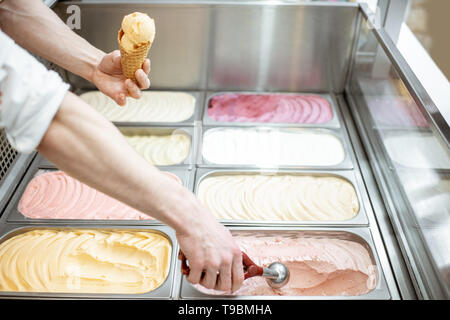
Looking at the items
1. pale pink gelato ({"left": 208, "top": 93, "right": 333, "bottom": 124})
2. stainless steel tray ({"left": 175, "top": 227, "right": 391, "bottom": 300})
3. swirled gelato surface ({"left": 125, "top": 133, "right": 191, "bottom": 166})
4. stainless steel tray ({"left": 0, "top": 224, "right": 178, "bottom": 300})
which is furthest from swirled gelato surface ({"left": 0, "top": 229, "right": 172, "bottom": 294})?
pale pink gelato ({"left": 208, "top": 93, "right": 333, "bottom": 124})

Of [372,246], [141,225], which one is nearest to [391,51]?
[372,246]

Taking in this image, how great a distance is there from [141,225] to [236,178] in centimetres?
54

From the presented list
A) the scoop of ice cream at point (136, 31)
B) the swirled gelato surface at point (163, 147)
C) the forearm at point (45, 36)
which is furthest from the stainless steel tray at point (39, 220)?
the scoop of ice cream at point (136, 31)

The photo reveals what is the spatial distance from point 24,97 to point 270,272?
970 mm

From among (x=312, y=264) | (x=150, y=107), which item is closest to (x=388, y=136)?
(x=312, y=264)

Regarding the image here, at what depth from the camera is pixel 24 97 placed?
2.43ft

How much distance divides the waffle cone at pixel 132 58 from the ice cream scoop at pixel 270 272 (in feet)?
2.78

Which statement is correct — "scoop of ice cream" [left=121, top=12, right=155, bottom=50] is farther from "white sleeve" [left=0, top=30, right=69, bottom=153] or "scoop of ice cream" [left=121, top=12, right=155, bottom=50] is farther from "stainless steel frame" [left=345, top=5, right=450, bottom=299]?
"stainless steel frame" [left=345, top=5, right=450, bottom=299]

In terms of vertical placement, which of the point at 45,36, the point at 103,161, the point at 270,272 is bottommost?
the point at 270,272

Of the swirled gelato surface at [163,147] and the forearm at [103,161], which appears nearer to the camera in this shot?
the forearm at [103,161]

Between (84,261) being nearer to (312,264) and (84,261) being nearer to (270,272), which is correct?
(270,272)

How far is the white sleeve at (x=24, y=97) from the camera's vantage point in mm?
738

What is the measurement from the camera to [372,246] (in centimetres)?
150

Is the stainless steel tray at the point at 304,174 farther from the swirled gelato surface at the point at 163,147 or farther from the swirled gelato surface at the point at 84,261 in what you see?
the swirled gelato surface at the point at 84,261
